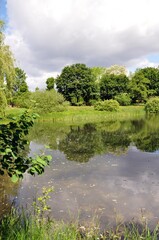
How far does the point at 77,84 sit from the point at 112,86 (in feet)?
34.3

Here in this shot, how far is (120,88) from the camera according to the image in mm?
76000

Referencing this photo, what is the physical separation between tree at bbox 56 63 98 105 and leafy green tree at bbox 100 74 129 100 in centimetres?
436

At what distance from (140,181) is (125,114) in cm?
4672

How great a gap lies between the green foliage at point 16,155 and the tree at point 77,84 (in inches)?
2571

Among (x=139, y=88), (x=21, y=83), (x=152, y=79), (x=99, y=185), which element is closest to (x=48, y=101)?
(x=21, y=83)

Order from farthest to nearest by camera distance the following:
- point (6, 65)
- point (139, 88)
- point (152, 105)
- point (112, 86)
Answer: point (112, 86) → point (139, 88) → point (152, 105) → point (6, 65)

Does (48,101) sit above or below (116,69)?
below

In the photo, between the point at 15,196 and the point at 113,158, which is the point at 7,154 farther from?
the point at 113,158

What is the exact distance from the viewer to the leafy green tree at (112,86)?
248 ft

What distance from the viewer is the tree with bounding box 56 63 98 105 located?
71375mm

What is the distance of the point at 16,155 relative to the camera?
12.5 feet

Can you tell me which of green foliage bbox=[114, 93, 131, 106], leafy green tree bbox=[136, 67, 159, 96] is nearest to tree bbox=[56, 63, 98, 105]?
green foliage bbox=[114, 93, 131, 106]

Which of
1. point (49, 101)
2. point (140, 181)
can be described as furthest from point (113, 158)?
point (49, 101)

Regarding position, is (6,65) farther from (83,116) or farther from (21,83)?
(21,83)
